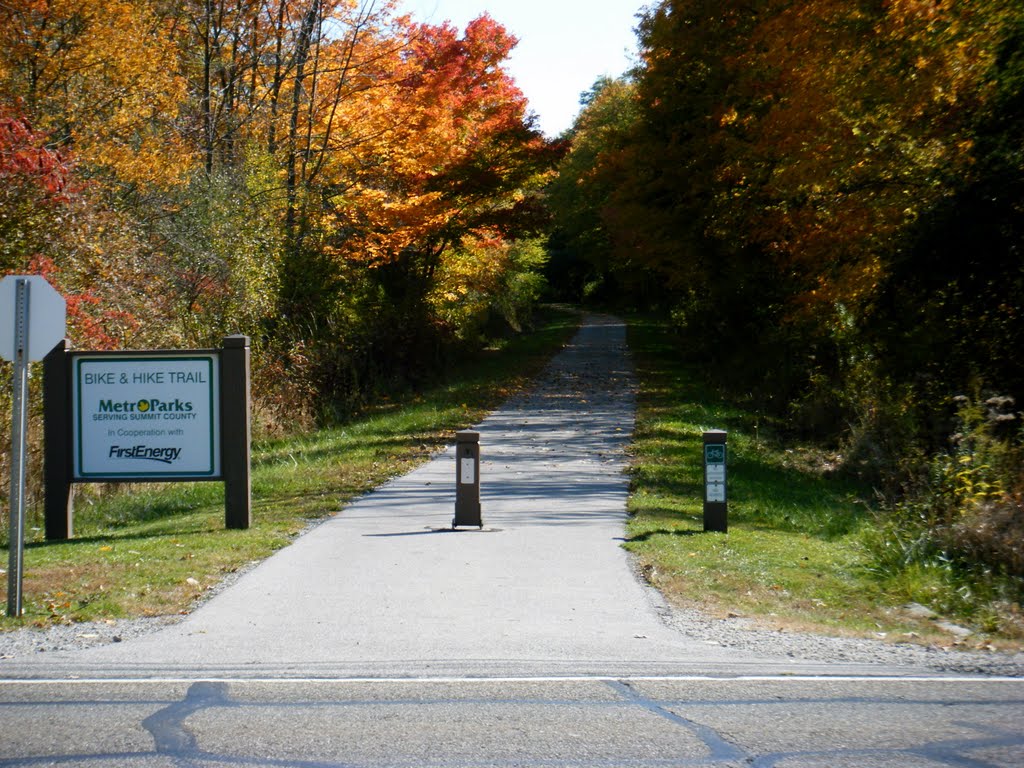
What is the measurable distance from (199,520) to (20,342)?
4.86m

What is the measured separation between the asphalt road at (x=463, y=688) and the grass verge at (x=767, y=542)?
76cm

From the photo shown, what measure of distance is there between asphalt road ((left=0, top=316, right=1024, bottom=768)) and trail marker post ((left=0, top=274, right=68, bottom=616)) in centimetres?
118

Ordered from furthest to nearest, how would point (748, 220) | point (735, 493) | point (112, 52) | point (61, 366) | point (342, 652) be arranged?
point (748, 220) → point (112, 52) → point (735, 493) → point (61, 366) → point (342, 652)

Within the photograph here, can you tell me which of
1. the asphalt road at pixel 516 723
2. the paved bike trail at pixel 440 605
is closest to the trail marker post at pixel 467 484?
the paved bike trail at pixel 440 605

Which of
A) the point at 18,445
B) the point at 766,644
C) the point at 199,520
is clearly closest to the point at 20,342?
the point at 18,445

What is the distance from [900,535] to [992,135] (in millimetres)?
6739

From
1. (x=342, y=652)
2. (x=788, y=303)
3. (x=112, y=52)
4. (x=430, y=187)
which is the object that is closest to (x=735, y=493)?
(x=342, y=652)

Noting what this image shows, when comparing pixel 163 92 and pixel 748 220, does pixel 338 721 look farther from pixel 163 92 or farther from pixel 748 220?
pixel 748 220

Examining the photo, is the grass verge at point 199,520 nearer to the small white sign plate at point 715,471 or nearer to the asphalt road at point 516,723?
the asphalt road at point 516,723

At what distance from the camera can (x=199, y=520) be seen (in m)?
12.4

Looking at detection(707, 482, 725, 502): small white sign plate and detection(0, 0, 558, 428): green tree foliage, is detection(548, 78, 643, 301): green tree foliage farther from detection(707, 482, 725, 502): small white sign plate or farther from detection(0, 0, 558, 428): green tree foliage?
detection(707, 482, 725, 502): small white sign plate

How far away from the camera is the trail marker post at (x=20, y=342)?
25.9 ft

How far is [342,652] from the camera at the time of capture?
710cm

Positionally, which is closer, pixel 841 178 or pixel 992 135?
pixel 992 135
